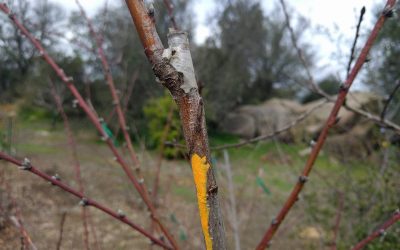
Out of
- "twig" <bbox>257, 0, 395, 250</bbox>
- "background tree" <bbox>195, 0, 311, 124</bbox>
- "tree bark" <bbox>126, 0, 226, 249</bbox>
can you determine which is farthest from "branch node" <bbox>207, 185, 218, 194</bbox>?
"background tree" <bbox>195, 0, 311, 124</bbox>

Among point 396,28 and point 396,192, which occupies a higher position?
point 396,28

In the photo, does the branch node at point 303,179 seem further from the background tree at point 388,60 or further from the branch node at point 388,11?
the background tree at point 388,60

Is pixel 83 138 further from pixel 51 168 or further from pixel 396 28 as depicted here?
pixel 396 28

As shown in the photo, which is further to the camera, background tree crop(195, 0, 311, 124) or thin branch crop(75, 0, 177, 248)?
background tree crop(195, 0, 311, 124)

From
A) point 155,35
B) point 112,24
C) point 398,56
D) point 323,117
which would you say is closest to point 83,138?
point 112,24

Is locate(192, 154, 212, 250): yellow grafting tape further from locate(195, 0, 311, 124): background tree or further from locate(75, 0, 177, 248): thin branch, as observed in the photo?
locate(195, 0, 311, 124): background tree

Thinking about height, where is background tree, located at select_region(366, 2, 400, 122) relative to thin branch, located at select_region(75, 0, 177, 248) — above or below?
above

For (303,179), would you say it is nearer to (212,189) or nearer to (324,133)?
(324,133)

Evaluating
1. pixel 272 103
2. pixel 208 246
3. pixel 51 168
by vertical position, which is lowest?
pixel 208 246

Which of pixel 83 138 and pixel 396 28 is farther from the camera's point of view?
pixel 83 138
